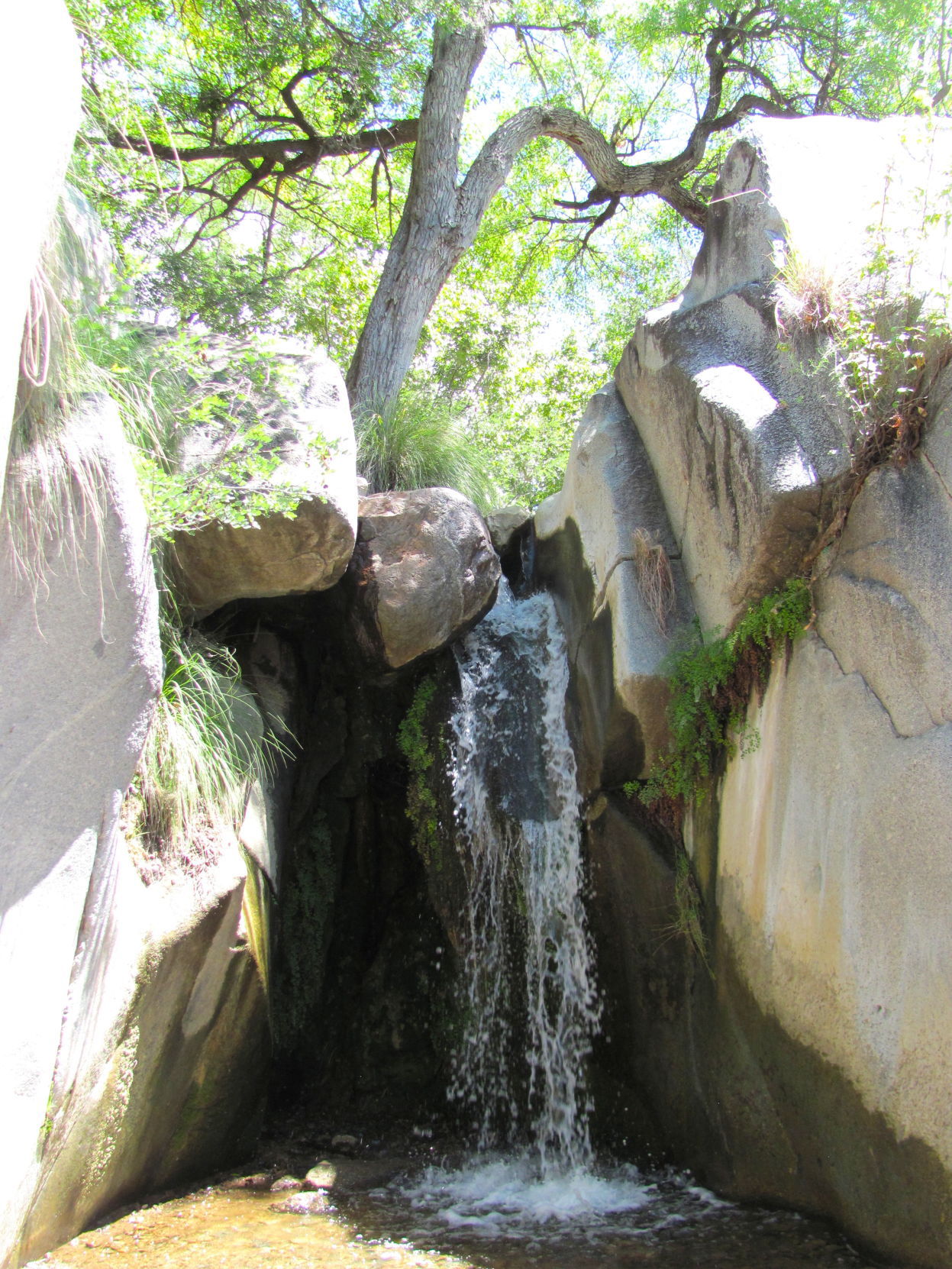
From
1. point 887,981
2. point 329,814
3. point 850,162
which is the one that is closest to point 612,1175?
point 887,981

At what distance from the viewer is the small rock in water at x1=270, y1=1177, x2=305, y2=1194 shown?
4672mm

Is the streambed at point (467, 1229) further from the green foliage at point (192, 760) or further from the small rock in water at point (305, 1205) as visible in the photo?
the green foliage at point (192, 760)

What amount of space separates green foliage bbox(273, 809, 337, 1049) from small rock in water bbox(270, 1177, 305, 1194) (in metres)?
1.19

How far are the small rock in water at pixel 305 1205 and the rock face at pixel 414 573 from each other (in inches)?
116

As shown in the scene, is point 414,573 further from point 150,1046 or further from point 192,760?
point 150,1046

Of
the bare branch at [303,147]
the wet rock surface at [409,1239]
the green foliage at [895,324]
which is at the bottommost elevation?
the wet rock surface at [409,1239]

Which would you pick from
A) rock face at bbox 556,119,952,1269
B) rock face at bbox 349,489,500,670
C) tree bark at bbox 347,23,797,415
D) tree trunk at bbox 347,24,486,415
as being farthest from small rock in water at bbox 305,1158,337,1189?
tree trunk at bbox 347,24,486,415

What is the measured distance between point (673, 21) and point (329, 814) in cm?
921

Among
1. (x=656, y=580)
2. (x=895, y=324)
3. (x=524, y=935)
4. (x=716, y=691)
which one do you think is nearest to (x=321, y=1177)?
(x=524, y=935)

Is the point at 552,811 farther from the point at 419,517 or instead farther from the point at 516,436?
the point at 516,436

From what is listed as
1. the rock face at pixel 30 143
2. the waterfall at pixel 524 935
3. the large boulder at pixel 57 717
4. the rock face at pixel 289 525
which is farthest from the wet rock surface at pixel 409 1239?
the rock face at pixel 30 143

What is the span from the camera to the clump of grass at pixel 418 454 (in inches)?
296

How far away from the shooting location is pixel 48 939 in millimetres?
3467

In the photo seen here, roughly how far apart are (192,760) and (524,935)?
2.31 metres
